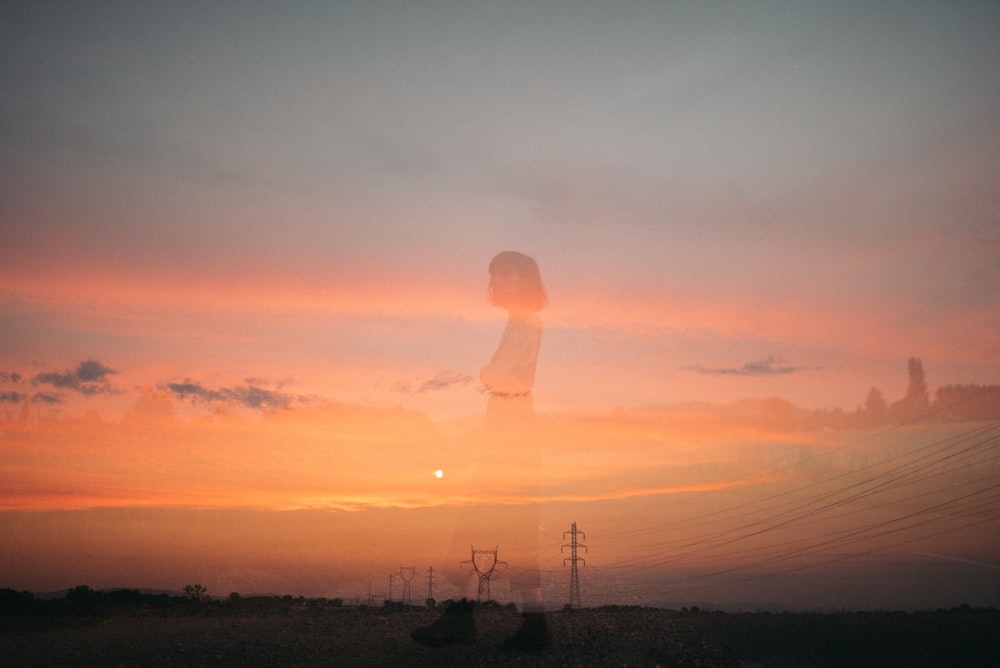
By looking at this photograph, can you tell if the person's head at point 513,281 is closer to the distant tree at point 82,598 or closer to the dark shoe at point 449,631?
the dark shoe at point 449,631

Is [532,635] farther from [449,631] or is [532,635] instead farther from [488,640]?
[449,631]

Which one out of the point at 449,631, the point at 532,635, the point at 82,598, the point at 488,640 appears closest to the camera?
the point at 532,635

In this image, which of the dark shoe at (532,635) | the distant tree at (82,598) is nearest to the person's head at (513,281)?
the dark shoe at (532,635)

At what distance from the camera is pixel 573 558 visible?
44.2 metres

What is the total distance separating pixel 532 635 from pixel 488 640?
49.9 inches

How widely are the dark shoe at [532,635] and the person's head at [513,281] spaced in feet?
20.7

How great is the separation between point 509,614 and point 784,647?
690 cm

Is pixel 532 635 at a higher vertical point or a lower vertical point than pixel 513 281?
lower

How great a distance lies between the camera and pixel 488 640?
50.0ft

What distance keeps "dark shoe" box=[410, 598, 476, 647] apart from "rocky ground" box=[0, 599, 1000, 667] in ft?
0.86

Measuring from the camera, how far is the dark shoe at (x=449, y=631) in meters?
15.2

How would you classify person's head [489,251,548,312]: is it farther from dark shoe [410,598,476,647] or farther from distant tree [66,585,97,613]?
distant tree [66,585,97,613]

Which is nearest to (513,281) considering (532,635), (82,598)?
(532,635)

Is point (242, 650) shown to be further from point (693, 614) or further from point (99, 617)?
point (693, 614)
